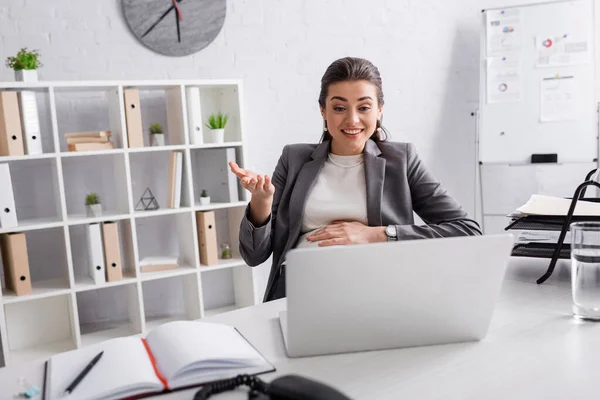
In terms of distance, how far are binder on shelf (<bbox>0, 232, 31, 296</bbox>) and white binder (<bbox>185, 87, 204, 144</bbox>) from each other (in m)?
0.88

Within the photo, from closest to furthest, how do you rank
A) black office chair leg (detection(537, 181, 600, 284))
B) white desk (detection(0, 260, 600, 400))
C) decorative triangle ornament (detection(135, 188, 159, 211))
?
white desk (detection(0, 260, 600, 400))
black office chair leg (detection(537, 181, 600, 284))
decorative triangle ornament (detection(135, 188, 159, 211))

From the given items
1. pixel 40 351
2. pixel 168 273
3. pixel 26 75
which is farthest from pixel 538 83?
pixel 40 351

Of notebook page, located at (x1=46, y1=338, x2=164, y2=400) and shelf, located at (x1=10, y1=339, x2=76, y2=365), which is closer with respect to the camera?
notebook page, located at (x1=46, y1=338, x2=164, y2=400)

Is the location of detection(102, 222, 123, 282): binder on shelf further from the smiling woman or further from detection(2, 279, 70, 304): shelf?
the smiling woman

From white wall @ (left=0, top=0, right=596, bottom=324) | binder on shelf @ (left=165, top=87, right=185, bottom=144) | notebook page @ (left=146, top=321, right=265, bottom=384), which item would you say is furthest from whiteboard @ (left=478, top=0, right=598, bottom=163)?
notebook page @ (left=146, top=321, right=265, bottom=384)

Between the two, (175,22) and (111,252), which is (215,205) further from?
(175,22)

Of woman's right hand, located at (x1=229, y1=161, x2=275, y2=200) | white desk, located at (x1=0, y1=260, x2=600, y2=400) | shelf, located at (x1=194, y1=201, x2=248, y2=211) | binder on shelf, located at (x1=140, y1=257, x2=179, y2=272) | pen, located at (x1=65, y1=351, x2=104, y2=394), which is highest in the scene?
woman's right hand, located at (x1=229, y1=161, x2=275, y2=200)

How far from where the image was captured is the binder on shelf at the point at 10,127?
2385 millimetres

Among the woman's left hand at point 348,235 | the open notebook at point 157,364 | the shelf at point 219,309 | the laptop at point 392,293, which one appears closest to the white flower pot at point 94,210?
the shelf at point 219,309

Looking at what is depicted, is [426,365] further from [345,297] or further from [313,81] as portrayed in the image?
[313,81]

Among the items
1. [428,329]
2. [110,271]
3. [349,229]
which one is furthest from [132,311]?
[428,329]

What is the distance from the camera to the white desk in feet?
2.75

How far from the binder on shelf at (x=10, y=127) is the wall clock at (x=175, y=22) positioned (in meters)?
0.75

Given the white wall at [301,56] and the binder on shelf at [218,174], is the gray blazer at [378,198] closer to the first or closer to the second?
the binder on shelf at [218,174]
